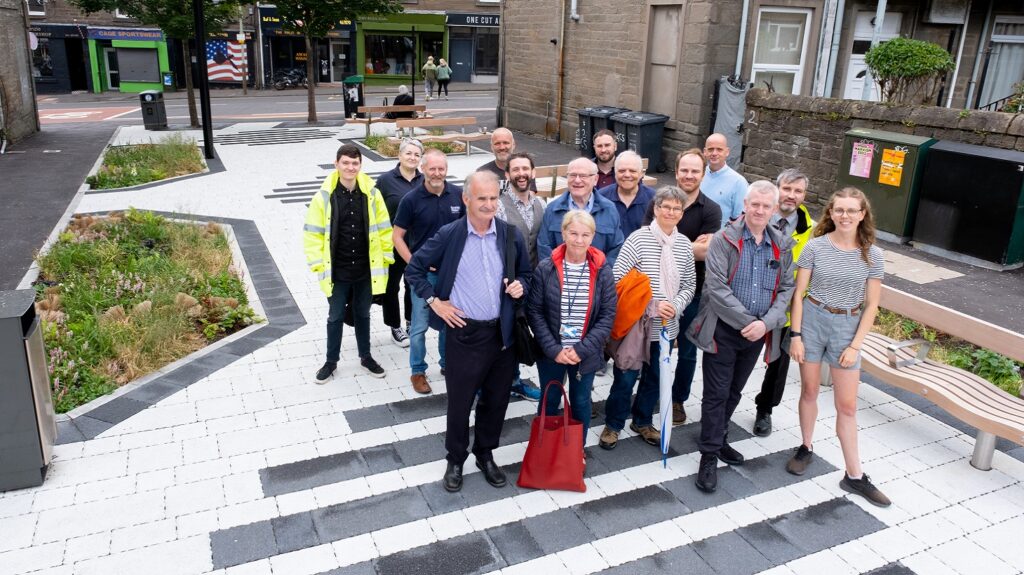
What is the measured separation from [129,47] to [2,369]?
36268mm

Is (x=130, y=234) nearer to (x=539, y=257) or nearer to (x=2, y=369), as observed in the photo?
(x=2, y=369)

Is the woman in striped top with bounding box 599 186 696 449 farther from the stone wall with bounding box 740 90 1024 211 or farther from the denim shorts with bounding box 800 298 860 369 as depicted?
the stone wall with bounding box 740 90 1024 211

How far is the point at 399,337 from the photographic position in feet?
23.9

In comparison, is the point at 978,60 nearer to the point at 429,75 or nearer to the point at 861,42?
the point at 861,42

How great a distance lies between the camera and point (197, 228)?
1020 cm

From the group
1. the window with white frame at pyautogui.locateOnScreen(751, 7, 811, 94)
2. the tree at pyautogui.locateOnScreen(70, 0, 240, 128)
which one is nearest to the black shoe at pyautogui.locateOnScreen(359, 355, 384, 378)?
the window with white frame at pyautogui.locateOnScreen(751, 7, 811, 94)

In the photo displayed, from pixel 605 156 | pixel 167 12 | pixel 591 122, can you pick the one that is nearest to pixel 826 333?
pixel 605 156

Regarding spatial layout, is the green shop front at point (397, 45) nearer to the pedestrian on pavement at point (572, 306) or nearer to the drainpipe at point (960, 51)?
the drainpipe at point (960, 51)

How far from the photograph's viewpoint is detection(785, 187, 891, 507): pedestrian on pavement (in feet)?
15.5

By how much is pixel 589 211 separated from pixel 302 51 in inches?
1518

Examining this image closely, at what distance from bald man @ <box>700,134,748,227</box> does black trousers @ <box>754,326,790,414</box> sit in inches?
47.4

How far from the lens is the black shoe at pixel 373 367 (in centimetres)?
653

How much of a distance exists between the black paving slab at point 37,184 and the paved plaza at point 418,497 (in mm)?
4583

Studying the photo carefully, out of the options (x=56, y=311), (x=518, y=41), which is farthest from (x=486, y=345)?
(x=518, y=41)
